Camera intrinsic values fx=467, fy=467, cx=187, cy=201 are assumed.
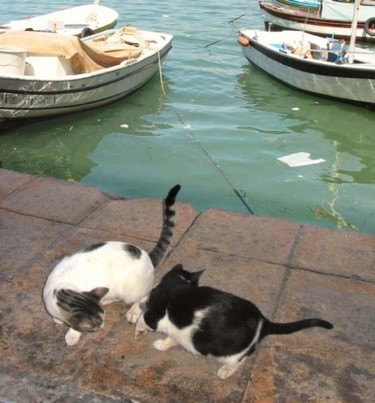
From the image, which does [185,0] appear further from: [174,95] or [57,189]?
[57,189]

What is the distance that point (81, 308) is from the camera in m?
2.37

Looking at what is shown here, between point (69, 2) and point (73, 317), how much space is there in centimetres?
2228

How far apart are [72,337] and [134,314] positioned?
0.36 meters

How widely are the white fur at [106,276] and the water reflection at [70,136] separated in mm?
4484

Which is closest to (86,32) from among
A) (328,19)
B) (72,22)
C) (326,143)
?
(72,22)

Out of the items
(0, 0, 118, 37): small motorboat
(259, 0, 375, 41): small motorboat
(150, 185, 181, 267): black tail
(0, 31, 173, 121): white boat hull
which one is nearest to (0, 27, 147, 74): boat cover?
(0, 31, 173, 121): white boat hull

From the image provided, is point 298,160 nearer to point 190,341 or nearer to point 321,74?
point 321,74

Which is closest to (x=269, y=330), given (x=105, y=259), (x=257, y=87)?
(x=105, y=259)

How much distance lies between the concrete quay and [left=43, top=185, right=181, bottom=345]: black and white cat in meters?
0.13

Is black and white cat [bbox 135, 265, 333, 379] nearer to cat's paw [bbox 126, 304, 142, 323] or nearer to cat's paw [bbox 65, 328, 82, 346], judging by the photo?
cat's paw [bbox 126, 304, 142, 323]

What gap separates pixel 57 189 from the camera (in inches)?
166

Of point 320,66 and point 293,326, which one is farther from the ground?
point 293,326

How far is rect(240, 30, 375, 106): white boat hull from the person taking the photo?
930 centimetres

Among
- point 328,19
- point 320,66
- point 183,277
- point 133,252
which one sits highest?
point 133,252
